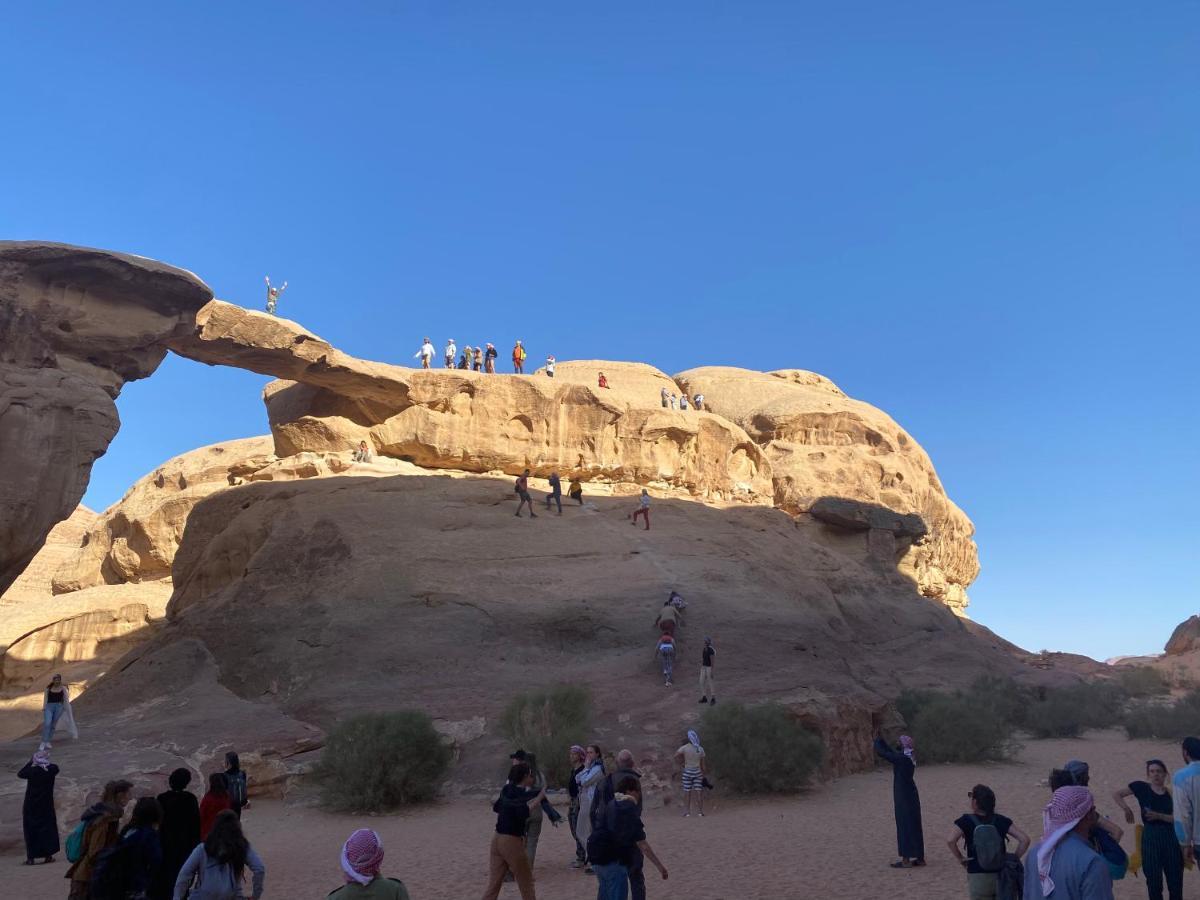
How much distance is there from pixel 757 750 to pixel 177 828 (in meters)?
10.2

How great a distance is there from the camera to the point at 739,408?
1775 inches

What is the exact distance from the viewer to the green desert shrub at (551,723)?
50.4 ft

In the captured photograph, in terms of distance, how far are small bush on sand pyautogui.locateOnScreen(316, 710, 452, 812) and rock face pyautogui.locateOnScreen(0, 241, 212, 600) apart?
8.42 m

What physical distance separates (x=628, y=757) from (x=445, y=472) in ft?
79.1

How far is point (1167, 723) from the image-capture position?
22844mm

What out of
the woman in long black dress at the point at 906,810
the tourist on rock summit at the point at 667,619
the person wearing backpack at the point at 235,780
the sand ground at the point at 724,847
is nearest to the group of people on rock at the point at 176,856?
the person wearing backpack at the point at 235,780

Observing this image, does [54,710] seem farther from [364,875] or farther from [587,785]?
[364,875]

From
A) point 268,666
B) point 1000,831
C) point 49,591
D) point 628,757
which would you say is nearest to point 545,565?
point 268,666

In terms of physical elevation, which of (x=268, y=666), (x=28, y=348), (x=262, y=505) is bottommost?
(x=268, y=666)

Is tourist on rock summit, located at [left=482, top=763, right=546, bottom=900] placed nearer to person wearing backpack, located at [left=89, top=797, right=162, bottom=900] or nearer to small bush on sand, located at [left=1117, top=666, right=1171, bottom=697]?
person wearing backpack, located at [left=89, top=797, right=162, bottom=900]

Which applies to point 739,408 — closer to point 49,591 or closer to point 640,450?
point 640,450

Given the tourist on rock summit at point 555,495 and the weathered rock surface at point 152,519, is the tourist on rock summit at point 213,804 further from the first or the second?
the weathered rock surface at point 152,519

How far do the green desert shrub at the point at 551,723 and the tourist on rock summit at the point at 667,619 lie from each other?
297 cm

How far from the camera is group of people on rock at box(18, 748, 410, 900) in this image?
14.6 feet
